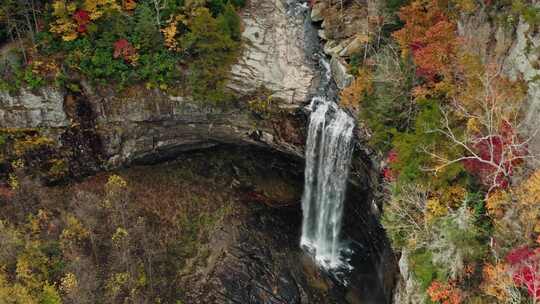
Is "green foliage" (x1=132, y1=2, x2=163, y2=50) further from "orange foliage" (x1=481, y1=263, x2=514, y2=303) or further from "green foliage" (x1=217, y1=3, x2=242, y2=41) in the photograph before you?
"orange foliage" (x1=481, y1=263, x2=514, y2=303)

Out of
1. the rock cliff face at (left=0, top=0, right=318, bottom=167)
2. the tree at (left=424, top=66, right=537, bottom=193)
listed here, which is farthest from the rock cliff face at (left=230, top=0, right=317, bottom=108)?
the tree at (left=424, top=66, right=537, bottom=193)

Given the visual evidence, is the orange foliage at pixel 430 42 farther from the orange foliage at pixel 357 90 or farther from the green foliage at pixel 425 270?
the green foliage at pixel 425 270

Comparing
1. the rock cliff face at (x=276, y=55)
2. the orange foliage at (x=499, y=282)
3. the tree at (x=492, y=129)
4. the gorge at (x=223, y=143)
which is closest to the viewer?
the orange foliage at (x=499, y=282)

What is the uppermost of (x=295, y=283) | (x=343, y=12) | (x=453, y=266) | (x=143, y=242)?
(x=343, y=12)

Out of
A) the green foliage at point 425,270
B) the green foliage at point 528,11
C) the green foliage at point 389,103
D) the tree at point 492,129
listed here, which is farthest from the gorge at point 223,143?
the green foliage at point 528,11

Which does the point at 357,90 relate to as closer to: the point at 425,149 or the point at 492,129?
the point at 425,149

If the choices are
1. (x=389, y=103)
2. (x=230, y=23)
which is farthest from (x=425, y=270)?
(x=230, y=23)

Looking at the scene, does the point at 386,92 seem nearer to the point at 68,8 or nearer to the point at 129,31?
the point at 129,31

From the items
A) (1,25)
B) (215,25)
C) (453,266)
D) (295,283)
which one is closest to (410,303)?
(453,266)
